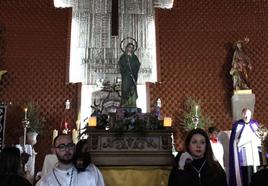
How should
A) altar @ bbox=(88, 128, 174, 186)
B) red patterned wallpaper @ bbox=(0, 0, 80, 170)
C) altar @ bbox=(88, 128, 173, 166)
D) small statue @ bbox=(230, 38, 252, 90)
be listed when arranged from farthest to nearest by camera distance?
1. small statue @ bbox=(230, 38, 252, 90)
2. red patterned wallpaper @ bbox=(0, 0, 80, 170)
3. altar @ bbox=(88, 128, 173, 166)
4. altar @ bbox=(88, 128, 174, 186)

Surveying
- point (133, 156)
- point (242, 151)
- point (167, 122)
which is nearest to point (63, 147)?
point (133, 156)

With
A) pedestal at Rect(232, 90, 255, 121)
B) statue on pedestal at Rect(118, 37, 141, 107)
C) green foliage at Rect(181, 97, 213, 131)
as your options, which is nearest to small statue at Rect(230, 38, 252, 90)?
pedestal at Rect(232, 90, 255, 121)

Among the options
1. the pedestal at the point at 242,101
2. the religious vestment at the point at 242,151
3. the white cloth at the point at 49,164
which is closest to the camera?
the white cloth at the point at 49,164

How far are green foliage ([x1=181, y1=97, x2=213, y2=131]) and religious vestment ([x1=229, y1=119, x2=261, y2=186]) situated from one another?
344 cm

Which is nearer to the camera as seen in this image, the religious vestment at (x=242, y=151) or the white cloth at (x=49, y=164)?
the white cloth at (x=49, y=164)

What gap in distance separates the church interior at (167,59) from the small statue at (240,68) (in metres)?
0.46

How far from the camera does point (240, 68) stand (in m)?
11.7

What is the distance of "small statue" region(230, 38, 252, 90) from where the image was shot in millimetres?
11578

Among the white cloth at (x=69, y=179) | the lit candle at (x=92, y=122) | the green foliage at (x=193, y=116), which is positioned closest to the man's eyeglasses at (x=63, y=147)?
the white cloth at (x=69, y=179)

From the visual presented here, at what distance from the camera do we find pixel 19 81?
11773 mm

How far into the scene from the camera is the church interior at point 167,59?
1167 cm

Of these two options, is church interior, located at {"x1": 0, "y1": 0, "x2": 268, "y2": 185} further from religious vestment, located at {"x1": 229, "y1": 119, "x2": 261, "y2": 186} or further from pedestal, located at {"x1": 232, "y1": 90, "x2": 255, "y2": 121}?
religious vestment, located at {"x1": 229, "y1": 119, "x2": 261, "y2": 186}

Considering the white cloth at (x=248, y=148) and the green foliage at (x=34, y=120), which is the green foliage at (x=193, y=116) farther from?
the green foliage at (x=34, y=120)

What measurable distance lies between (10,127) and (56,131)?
1.61 meters
